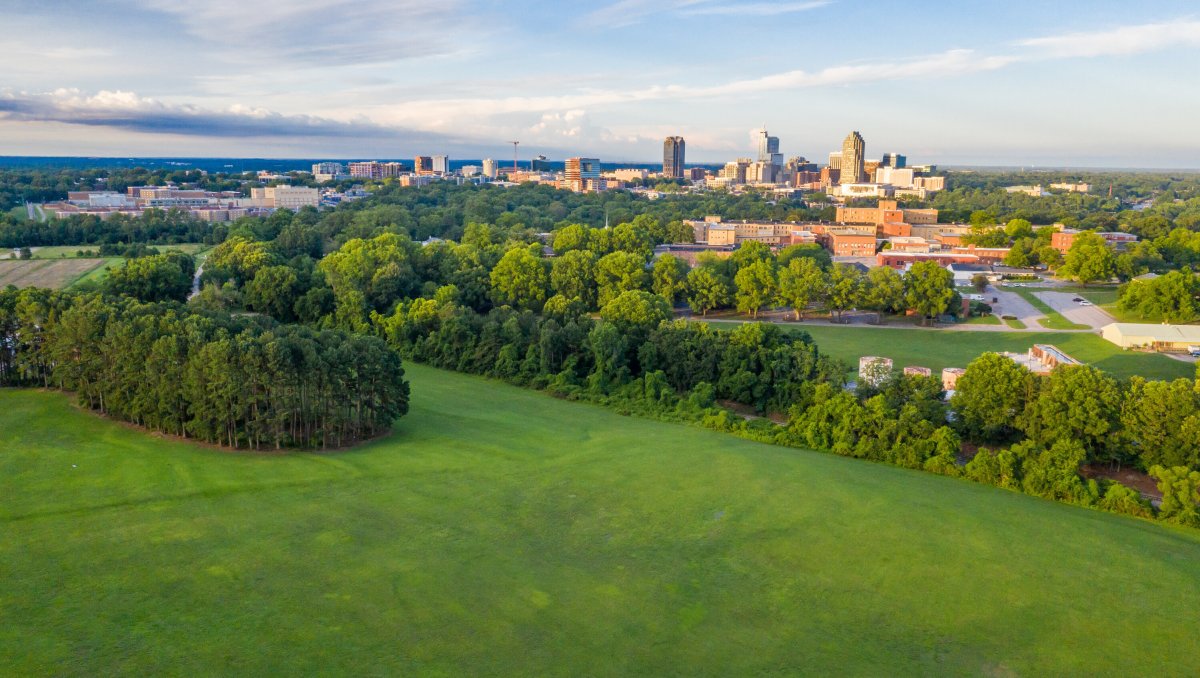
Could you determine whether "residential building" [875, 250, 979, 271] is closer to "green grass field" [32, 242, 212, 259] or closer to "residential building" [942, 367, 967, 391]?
"residential building" [942, 367, 967, 391]

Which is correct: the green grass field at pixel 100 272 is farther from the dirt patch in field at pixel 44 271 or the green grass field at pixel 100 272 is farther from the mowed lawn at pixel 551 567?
the mowed lawn at pixel 551 567

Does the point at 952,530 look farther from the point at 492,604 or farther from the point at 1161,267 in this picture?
the point at 1161,267

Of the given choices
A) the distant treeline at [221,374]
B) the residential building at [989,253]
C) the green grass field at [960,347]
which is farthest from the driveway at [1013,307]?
the distant treeline at [221,374]

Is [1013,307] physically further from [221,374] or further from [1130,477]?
[221,374]

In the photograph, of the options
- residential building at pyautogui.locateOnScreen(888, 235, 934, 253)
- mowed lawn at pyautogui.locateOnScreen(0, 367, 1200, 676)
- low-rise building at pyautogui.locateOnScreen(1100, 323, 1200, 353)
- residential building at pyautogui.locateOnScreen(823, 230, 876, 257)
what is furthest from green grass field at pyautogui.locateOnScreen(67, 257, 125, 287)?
residential building at pyautogui.locateOnScreen(888, 235, 934, 253)

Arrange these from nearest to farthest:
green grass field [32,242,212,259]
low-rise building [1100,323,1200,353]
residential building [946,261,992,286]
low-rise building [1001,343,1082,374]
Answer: low-rise building [1001,343,1082,374] → low-rise building [1100,323,1200,353] → green grass field [32,242,212,259] → residential building [946,261,992,286]

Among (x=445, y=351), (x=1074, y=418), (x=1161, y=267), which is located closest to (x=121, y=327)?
(x=445, y=351)

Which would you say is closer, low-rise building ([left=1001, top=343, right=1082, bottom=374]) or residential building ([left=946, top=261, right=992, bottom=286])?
low-rise building ([left=1001, top=343, right=1082, bottom=374])
